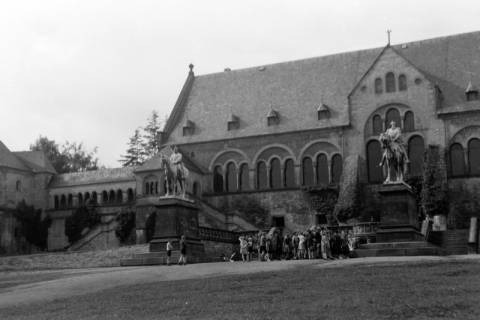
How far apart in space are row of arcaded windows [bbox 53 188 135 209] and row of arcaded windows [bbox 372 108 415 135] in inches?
943

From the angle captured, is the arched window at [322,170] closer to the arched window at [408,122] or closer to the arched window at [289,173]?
the arched window at [289,173]

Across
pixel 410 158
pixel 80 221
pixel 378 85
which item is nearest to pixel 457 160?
pixel 410 158

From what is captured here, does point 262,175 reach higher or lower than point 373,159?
lower

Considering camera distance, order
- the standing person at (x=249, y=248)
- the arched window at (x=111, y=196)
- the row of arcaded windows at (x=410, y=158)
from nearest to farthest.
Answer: the standing person at (x=249, y=248) < the row of arcaded windows at (x=410, y=158) < the arched window at (x=111, y=196)

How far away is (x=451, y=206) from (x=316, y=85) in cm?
1703

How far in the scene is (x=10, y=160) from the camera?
73.0 meters

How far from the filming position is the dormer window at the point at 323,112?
61.8m

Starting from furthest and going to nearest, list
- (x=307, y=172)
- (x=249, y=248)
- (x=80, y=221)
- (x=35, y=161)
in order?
(x=35, y=161) < (x=80, y=221) < (x=307, y=172) < (x=249, y=248)

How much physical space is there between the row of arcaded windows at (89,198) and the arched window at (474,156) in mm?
30568

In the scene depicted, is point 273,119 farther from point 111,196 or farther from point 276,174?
point 111,196

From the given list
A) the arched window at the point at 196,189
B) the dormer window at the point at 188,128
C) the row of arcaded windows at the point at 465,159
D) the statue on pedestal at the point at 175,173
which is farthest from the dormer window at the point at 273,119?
the statue on pedestal at the point at 175,173

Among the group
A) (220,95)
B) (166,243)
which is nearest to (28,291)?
(166,243)

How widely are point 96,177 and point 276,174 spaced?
19884 mm

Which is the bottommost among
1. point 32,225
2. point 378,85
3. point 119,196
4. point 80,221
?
point 32,225
